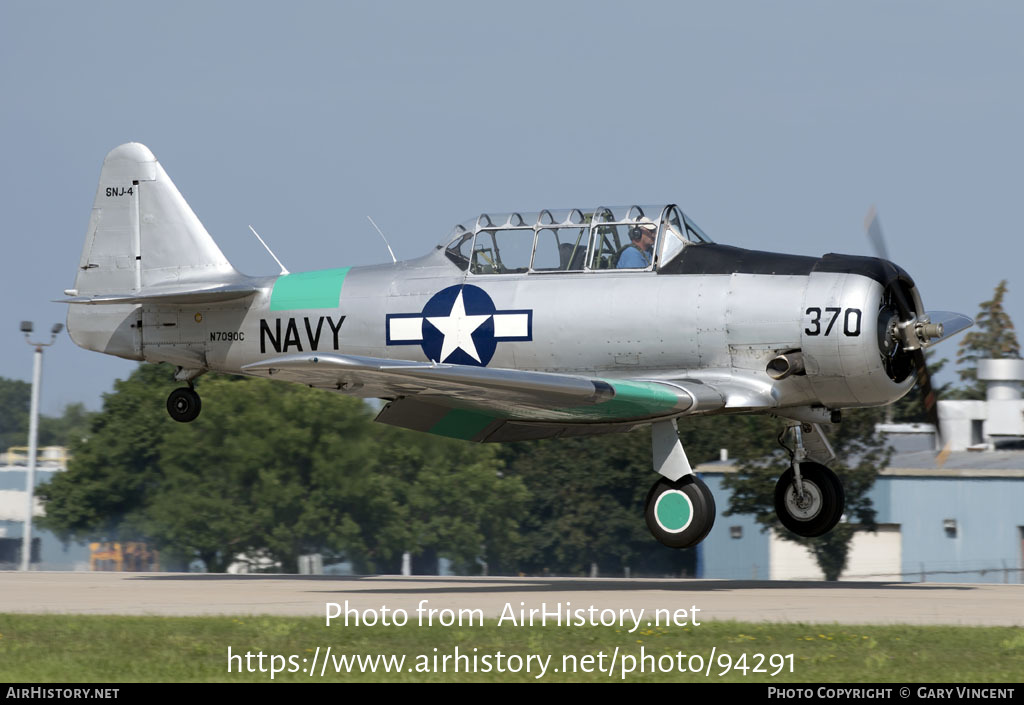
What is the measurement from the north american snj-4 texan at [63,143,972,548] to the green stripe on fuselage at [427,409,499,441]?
3 centimetres

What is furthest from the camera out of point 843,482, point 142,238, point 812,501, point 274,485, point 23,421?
point 23,421

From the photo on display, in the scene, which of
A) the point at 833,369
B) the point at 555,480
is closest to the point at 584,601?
the point at 833,369

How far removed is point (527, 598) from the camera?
14141 millimetres

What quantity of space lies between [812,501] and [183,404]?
8.32 meters

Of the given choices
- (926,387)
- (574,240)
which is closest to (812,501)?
(926,387)

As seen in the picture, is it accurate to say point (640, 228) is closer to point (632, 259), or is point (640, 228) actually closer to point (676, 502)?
point (632, 259)

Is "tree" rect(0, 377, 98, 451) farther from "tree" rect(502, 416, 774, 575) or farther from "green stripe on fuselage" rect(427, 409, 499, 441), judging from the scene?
"green stripe on fuselage" rect(427, 409, 499, 441)

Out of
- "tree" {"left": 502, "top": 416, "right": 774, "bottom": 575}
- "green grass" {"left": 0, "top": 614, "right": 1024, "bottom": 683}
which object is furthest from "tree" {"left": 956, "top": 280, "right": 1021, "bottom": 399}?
"green grass" {"left": 0, "top": 614, "right": 1024, "bottom": 683}

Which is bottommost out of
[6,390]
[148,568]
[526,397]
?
[148,568]

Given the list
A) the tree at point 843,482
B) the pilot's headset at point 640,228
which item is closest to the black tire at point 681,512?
the pilot's headset at point 640,228

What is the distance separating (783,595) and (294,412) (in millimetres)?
35528

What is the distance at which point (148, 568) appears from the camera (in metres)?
45.0
